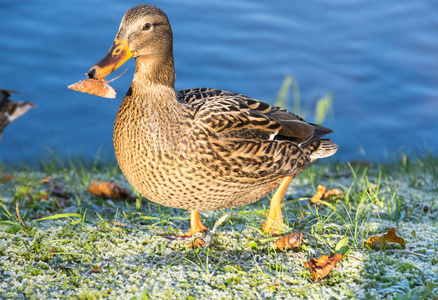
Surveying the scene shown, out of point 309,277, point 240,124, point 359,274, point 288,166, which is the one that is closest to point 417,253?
point 359,274

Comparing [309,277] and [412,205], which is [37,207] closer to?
[309,277]

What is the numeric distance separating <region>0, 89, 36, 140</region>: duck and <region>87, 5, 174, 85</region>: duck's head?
4319 mm

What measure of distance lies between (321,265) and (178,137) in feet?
4.09

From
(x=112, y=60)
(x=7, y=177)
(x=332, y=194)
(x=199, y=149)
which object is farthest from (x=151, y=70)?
(x=7, y=177)

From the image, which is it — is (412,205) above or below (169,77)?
below

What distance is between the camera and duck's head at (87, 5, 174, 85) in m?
3.29

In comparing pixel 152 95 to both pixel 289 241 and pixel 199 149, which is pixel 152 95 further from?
pixel 289 241

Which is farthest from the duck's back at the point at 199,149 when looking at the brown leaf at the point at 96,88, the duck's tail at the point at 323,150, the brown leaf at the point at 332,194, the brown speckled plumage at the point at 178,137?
the brown leaf at the point at 332,194

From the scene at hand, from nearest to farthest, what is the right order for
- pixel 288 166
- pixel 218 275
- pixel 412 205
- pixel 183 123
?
pixel 218 275
pixel 183 123
pixel 288 166
pixel 412 205

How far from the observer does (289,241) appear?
11.5 ft

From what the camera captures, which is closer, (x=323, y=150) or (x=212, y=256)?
(x=212, y=256)

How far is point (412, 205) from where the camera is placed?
4.40 metres

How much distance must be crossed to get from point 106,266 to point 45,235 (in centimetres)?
67

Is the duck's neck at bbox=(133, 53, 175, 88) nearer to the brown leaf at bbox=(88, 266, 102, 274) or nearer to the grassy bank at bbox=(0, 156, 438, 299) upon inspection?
the grassy bank at bbox=(0, 156, 438, 299)
